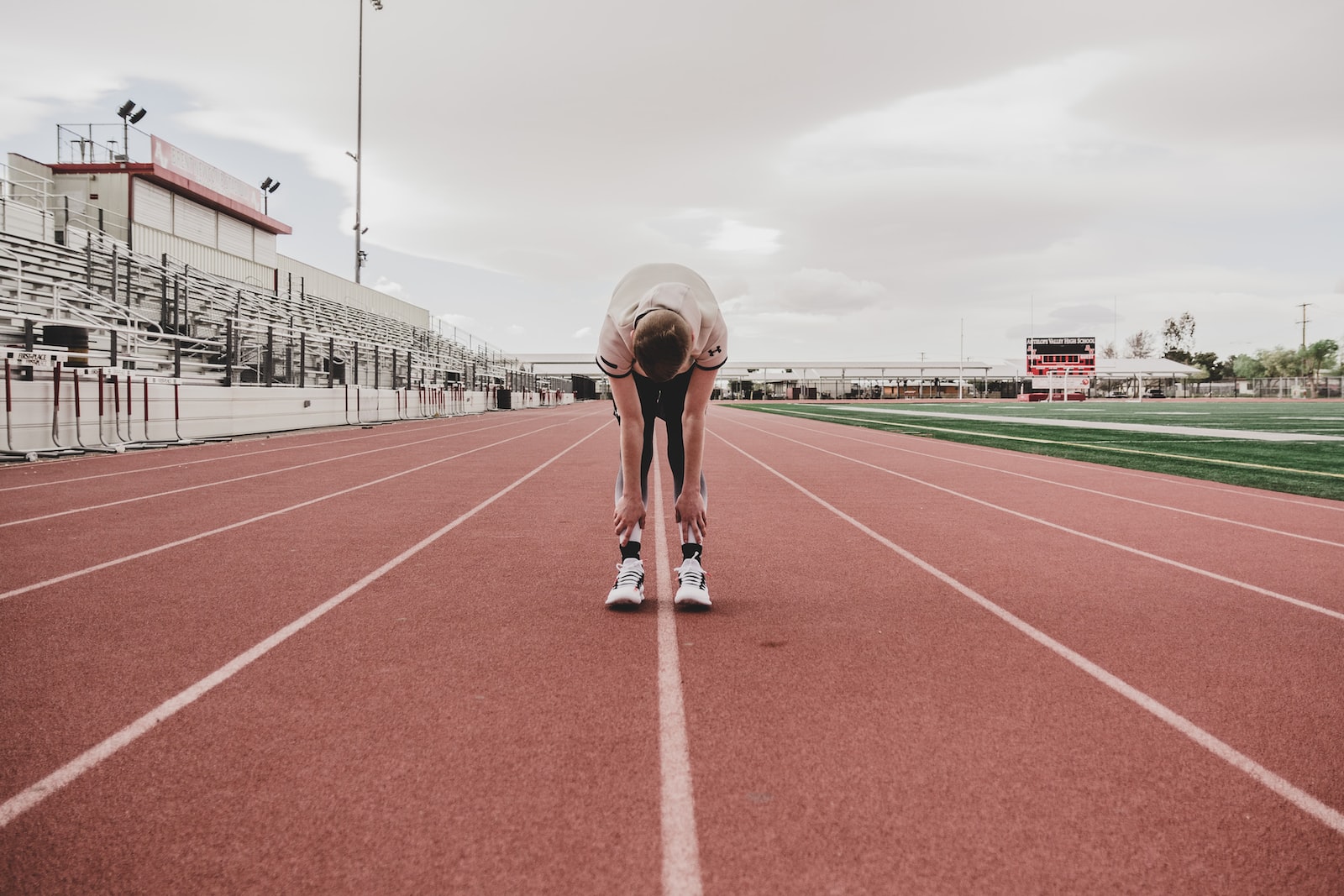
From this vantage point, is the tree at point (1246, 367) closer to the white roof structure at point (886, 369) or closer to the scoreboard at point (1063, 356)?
the white roof structure at point (886, 369)

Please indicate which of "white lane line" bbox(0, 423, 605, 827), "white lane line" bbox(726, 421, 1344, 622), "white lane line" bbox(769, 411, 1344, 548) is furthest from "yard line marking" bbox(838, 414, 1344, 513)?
"white lane line" bbox(0, 423, 605, 827)

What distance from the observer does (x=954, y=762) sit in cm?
233

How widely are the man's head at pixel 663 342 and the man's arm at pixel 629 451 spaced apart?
712mm

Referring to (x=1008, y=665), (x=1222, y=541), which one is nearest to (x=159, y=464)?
(x=1008, y=665)

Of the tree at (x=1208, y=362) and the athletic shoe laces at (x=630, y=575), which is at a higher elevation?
the tree at (x=1208, y=362)

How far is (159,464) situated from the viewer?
10.4 meters

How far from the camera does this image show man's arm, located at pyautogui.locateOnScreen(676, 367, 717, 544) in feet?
11.7

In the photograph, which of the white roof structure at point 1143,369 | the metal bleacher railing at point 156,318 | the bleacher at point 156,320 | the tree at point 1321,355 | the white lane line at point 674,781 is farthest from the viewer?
the tree at point 1321,355

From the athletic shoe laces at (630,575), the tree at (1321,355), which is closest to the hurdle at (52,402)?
→ the athletic shoe laces at (630,575)

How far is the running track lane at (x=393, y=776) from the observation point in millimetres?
1803

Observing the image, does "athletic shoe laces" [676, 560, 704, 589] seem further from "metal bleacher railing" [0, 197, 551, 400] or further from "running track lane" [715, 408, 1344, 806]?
"metal bleacher railing" [0, 197, 551, 400]

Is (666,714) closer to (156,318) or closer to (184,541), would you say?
(184,541)

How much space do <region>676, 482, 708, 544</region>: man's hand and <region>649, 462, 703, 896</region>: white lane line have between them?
48 cm

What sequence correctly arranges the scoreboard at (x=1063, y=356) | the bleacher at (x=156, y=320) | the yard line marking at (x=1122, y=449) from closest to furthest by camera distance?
the yard line marking at (x=1122, y=449) → the bleacher at (x=156, y=320) → the scoreboard at (x=1063, y=356)
